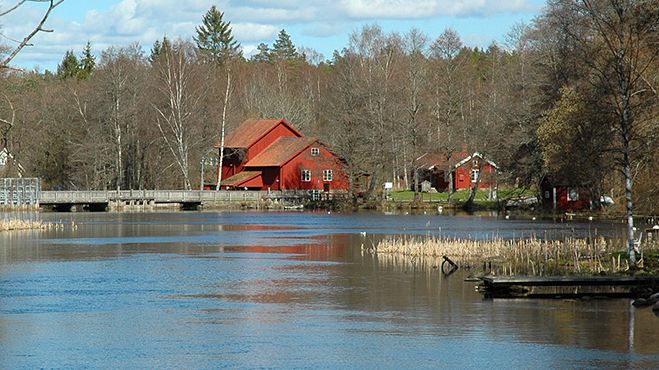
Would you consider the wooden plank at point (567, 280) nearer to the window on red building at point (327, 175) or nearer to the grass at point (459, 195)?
the grass at point (459, 195)

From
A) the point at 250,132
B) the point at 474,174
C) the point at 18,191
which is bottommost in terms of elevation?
the point at 18,191

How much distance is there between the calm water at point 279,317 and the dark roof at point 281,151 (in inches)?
2023

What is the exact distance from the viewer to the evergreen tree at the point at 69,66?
13012 centimetres

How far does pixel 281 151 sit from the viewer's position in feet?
340

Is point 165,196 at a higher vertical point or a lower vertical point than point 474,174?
lower

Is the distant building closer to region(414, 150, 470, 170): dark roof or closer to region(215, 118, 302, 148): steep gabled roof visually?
region(215, 118, 302, 148): steep gabled roof

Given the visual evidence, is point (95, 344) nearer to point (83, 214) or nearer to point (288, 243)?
point (288, 243)

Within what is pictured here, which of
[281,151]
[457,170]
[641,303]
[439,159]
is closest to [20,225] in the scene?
[439,159]

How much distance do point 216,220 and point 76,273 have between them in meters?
37.5

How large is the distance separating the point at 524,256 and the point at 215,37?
104 meters

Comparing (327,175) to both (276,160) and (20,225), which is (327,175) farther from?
(20,225)

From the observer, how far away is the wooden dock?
31734mm

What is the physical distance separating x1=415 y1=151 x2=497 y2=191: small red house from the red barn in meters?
9.18

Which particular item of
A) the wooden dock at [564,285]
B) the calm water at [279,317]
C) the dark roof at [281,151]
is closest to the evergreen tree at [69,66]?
the dark roof at [281,151]
